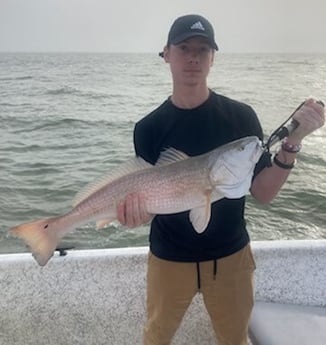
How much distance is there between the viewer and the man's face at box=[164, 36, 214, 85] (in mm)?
2596

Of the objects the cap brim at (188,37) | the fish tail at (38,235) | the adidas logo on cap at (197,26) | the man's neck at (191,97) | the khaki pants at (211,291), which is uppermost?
the adidas logo on cap at (197,26)

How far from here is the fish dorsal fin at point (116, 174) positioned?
8.18 ft

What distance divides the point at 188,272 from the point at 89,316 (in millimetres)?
1500

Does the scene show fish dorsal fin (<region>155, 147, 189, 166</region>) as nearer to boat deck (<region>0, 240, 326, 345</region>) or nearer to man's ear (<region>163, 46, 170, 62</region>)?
man's ear (<region>163, 46, 170, 62</region>)

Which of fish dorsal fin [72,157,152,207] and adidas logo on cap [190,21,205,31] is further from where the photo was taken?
adidas logo on cap [190,21,205,31]

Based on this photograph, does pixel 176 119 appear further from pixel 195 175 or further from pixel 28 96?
pixel 28 96

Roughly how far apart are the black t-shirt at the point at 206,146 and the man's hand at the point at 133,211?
0.28 meters

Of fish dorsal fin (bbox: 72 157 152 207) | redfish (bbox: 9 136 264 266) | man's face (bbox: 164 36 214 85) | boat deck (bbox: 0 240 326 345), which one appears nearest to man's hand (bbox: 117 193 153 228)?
redfish (bbox: 9 136 264 266)

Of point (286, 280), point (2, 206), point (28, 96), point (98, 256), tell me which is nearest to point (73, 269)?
point (98, 256)

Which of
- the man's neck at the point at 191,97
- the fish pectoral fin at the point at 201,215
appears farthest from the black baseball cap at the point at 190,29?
the fish pectoral fin at the point at 201,215

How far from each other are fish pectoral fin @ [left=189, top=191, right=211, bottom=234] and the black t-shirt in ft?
0.83

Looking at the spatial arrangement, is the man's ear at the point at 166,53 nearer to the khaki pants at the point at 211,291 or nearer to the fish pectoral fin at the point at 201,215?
the fish pectoral fin at the point at 201,215

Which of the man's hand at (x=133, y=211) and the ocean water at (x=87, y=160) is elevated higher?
the man's hand at (x=133, y=211)

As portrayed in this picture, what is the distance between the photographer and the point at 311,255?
3.82 metres
